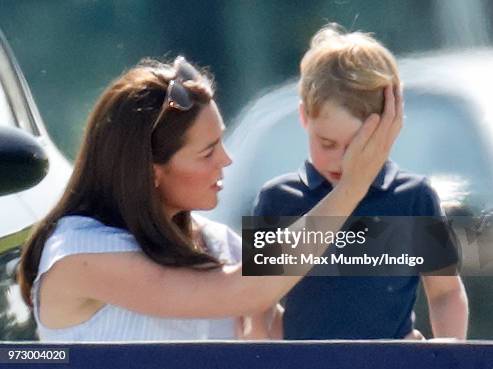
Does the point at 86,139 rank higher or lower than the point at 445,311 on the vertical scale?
higher

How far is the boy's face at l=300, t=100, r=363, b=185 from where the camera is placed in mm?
2090

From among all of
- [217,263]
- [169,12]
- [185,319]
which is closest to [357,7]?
[169,12]

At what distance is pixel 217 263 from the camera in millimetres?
2217

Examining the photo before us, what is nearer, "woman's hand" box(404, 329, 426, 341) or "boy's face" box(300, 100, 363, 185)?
"boy's face" box(300, 100, 363, 185)

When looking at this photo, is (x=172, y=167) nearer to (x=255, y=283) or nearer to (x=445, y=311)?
(x=255, y=283)

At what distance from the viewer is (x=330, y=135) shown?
2117mm

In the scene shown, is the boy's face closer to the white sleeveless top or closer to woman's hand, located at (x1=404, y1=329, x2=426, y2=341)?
the white sleeveless top

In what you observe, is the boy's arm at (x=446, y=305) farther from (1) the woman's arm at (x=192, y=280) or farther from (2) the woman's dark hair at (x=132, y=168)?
Result: (2) the woman's dark hair at (x=132, y=168)

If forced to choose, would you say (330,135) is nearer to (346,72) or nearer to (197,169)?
(346,72)

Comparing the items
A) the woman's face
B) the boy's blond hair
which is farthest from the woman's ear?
the boy's blond hair

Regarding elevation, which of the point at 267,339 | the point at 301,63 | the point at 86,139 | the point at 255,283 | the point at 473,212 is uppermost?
the point at 301,63

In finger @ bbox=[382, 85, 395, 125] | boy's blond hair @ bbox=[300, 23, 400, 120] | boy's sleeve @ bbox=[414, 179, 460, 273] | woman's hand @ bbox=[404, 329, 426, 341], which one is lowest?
woman's hand @ bbox=[404, 329, 426, 341]

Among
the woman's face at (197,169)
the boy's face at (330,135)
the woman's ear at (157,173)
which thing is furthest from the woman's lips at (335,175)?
the woman's ear at (157,173)

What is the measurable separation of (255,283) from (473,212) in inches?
18.7
